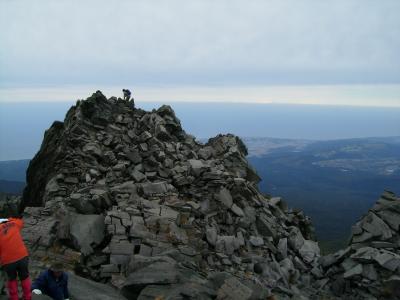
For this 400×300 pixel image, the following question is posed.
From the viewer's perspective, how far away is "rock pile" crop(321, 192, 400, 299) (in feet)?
107

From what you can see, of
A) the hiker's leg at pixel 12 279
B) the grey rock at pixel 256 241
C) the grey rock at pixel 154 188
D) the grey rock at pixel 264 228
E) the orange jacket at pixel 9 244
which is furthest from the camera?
the grey rock at pixel 264 228

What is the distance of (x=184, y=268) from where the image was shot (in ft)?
79.6

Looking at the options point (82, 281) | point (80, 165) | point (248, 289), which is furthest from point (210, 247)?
point (80, 165)

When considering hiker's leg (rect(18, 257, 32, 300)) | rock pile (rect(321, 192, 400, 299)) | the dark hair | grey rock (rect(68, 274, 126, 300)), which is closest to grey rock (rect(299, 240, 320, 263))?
rock pile (rect(321, 192, 400, 299))

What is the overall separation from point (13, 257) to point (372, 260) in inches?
1122

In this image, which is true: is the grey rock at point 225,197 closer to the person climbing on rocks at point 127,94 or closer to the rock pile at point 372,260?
the rock pile at point 372,260

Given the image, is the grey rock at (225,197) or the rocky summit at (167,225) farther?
the grey rock at (225,197)

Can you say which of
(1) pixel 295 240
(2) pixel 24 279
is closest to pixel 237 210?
(1) pixel 295 240

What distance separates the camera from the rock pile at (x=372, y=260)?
32.6m

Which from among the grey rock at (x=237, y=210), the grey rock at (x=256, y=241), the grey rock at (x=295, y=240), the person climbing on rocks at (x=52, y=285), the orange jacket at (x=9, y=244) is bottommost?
the grey rock at (x=295, y=240)

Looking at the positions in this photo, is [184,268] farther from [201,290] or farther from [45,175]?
[45,175]

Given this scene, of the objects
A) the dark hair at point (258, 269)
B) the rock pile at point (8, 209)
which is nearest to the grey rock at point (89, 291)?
the dark hair at point (258, 269)

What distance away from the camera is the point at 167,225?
98.6 feet

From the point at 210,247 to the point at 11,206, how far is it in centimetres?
2916
